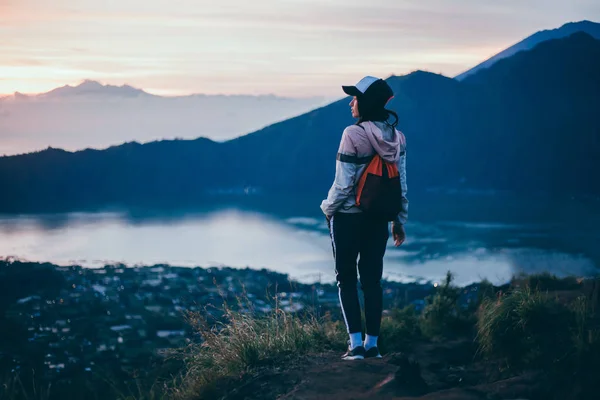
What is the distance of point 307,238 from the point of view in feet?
Result: 156

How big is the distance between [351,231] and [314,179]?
74.3 meters

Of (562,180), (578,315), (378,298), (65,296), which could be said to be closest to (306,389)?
(378,298)

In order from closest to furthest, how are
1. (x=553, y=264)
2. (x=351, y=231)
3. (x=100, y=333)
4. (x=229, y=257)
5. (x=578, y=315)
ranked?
(x=351, y=231) → (x=578, y=315) → (x=100, y=333) → (x=553, y=264) → (x=229, y=257)

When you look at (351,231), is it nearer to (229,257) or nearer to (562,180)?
(229,257)

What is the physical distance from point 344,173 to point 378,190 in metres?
0.21

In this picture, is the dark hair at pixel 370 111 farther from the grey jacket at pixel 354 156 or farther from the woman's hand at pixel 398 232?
the woman's hand at pixel 398 232

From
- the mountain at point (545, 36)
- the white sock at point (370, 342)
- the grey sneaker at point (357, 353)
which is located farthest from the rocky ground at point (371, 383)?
the mountain at point (545, 36)

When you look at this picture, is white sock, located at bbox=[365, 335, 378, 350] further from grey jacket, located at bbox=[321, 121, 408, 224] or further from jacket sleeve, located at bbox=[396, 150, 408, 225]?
grey jacket, located at bbox=[321, 121, 408, 224]

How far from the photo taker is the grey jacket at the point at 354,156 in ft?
10.5

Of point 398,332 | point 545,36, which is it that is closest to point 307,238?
point 398,332

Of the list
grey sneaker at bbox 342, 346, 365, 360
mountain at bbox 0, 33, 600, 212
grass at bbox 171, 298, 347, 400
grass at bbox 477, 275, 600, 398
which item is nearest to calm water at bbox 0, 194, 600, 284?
mountain at bbox 0, 33, 600, 212

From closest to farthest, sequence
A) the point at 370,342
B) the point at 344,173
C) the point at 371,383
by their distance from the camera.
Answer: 1. the point at 371,383
2. the point at 344,173
3. the point at 370,342

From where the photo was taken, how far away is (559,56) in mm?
82812

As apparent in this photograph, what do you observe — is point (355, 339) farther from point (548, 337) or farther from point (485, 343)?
point (548, 337)
